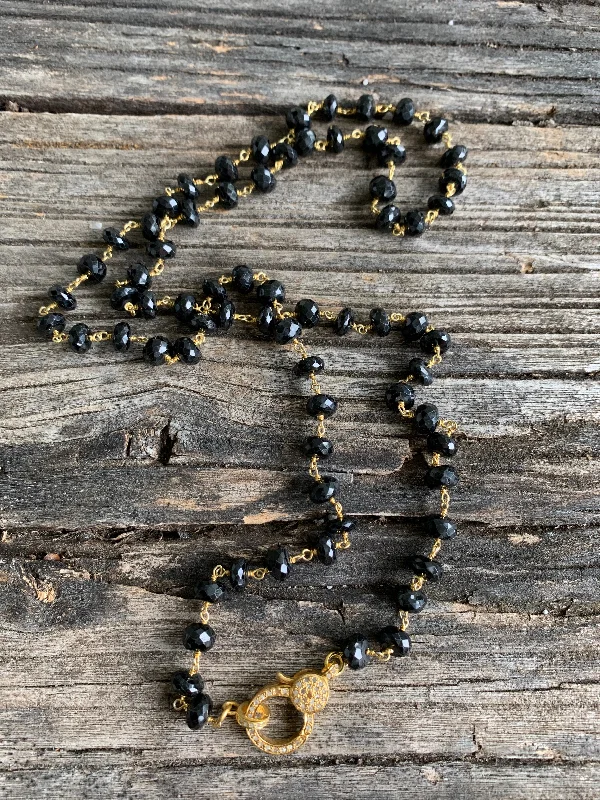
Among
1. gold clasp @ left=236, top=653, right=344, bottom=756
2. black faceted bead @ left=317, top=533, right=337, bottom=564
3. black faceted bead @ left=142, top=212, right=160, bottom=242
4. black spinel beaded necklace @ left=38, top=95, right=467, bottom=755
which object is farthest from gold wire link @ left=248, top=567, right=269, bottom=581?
black faceted bead @ left=142, top=212, right=160, bottom=242

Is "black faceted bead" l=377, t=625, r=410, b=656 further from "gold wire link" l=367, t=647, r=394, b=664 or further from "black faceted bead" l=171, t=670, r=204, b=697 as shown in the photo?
"black faceted bead" l=171, t=670, r=204, b=697

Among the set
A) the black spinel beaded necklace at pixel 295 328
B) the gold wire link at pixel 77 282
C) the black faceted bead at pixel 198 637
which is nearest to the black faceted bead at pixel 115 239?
the black spinel beaded necklace at pixel 295 328

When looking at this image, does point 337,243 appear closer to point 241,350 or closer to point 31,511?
point 241,350

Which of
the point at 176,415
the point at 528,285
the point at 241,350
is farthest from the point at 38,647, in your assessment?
the point at 528,285

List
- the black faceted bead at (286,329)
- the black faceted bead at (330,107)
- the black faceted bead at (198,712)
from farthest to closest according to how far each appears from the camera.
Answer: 1. the black faceted bead at (330,107)
2. the black faceted bead at (286,329)
3. the black faceted bead at (198,712)

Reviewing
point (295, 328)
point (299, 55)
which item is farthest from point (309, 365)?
point (299, 55)

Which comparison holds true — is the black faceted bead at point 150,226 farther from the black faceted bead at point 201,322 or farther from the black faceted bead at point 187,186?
the black faceted bead at point 201,322
